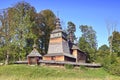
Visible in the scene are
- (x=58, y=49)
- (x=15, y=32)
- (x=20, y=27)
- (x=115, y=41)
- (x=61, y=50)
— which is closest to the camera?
(x=15, y=32)

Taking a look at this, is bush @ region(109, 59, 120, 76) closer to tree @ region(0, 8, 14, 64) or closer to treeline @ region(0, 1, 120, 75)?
treeline @ region(0, 1, 120, 75)

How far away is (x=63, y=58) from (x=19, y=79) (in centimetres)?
4266

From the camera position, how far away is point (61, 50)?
192 ft

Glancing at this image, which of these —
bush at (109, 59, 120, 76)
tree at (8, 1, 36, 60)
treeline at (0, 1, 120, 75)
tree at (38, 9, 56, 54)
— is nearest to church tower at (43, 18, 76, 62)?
treeline at (0, 1, 120, 75)

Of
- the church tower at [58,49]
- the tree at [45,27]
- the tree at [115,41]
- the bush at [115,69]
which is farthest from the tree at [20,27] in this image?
the tree at [115,41]

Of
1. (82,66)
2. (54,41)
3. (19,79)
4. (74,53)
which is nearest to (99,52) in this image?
(74,53)

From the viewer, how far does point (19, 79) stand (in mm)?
13461

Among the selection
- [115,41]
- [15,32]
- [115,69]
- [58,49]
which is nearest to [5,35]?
[15,32]

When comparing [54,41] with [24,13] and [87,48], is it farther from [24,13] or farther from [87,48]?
[87,48]

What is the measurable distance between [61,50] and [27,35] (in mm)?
8010

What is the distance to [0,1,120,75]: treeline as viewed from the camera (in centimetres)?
5338

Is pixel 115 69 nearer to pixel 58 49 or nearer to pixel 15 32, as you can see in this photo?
pixel 58 49

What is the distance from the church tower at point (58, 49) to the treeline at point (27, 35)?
4.26 metres

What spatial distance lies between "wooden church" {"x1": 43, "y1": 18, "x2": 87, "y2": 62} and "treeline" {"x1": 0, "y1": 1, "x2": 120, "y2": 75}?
13.4 feet
